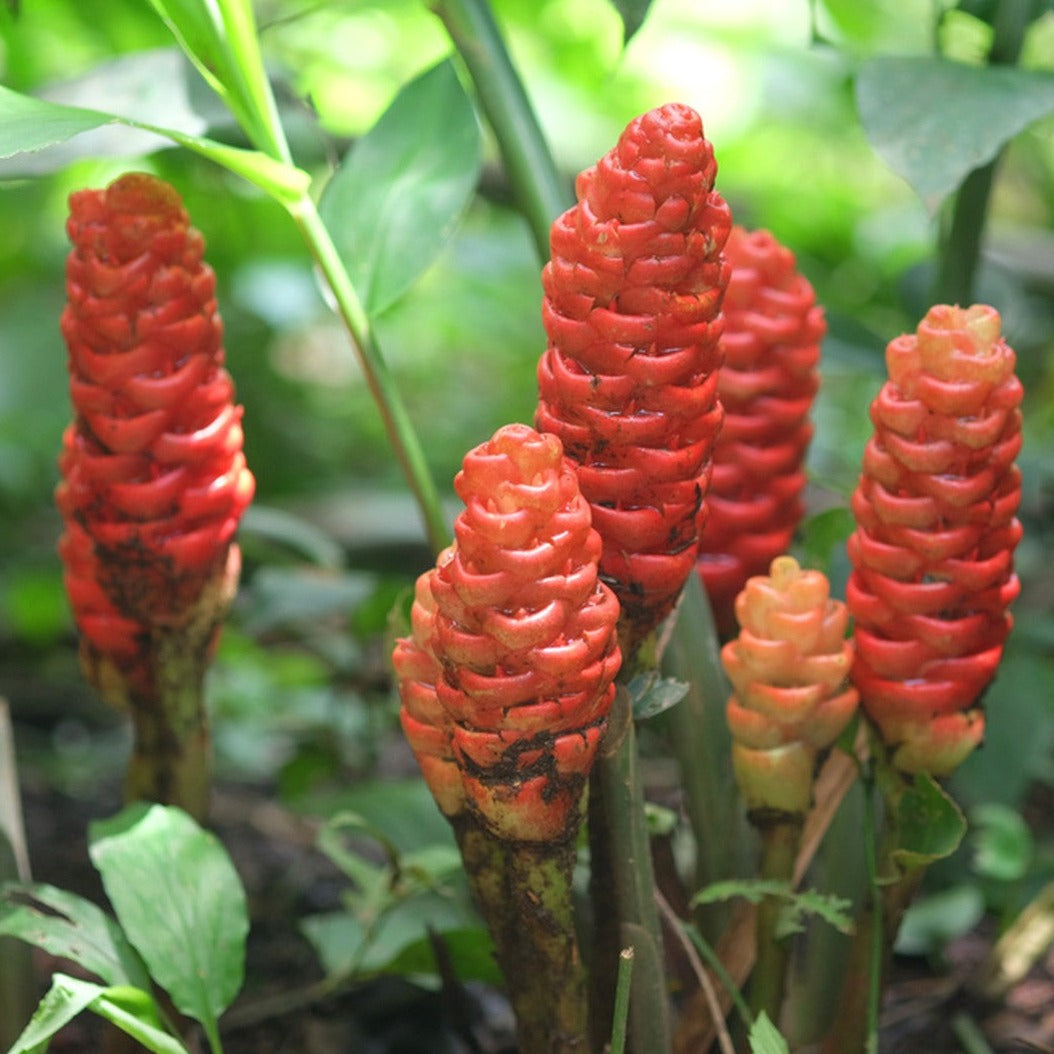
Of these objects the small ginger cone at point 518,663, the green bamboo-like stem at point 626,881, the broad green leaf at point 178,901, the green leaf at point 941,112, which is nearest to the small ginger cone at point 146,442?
the broad green leaf at point 178,901

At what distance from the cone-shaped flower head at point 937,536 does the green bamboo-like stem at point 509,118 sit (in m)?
0.36

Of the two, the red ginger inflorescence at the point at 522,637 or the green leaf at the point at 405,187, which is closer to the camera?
the red ginger inflorescence at the point at 522,637

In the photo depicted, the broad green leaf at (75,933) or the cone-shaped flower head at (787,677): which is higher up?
the cone-shaped flower head at (787,677)

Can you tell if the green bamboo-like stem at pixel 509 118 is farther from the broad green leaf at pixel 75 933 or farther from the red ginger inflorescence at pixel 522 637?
the broad green leaf at pixel 75 933

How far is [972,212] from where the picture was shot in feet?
4.67

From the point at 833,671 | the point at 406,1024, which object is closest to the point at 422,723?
the point at 833,671

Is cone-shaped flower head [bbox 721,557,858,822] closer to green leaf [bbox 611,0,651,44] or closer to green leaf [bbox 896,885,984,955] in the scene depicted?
green leaf [bbox 611,0,651,44]

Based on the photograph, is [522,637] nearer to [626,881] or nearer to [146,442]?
[626,881]

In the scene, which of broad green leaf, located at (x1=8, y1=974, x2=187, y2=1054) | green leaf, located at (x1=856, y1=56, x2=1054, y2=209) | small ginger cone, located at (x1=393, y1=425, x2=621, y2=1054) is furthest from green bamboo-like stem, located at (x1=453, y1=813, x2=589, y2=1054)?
green leaf, located at (x1=856, y1=56, x2=1054, y2=209)

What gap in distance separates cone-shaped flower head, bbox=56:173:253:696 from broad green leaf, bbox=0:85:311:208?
0.09 m

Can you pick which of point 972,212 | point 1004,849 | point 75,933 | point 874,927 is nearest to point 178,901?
point 75,933

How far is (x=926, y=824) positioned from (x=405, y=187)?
64 cm

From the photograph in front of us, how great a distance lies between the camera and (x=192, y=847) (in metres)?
1.03

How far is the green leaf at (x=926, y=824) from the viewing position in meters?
0.89
